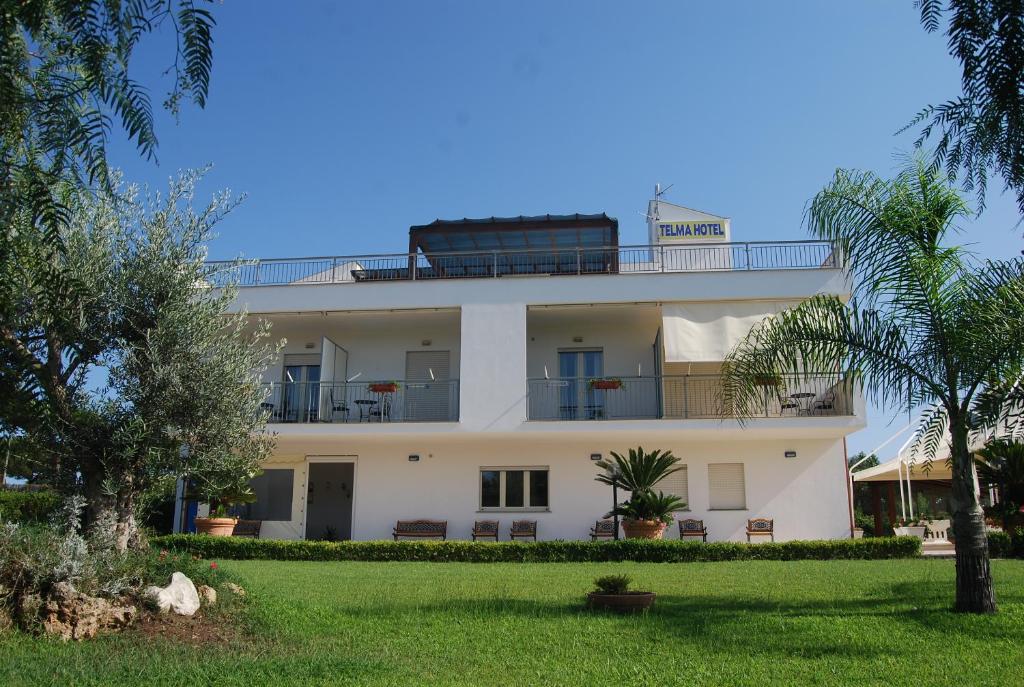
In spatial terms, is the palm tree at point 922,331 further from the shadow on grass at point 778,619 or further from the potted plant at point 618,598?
the potted plant at point 618,598

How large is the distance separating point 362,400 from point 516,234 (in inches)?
224

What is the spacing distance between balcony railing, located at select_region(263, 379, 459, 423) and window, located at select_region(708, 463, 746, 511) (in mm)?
6087

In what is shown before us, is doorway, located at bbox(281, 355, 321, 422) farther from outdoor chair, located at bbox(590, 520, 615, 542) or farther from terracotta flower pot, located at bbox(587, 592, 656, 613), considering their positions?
terracotta flower pot, located at bbox(587, 592, 656, 613)

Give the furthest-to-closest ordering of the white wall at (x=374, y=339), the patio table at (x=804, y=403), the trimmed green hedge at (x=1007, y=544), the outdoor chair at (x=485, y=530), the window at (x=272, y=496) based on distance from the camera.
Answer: the window at (x=272, y=496)
the white wall at (x=374, y=339)
the outdoor chair at (x=485, y=530)
the patio table at (x=804, y=403)
the trimmed green hedge at (x=1007, y=544)

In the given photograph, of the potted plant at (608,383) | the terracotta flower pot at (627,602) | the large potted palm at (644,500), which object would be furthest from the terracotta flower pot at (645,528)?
the terracotta flower pot at (627,602)

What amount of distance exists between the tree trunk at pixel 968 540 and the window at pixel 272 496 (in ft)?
54.9

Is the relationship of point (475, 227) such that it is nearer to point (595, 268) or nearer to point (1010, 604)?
point (595, 268)

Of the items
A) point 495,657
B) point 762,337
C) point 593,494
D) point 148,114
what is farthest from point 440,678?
point 593,494

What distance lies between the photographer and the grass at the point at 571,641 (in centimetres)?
630

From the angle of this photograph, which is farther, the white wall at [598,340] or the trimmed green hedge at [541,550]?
the white wall at [598,340]

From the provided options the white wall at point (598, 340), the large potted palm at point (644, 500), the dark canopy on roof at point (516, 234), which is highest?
the dark canopy on roof at point (516, 234)

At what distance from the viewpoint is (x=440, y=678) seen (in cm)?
635

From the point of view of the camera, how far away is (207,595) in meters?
8.20

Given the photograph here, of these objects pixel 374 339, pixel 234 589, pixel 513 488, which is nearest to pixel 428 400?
pixel 374 339
